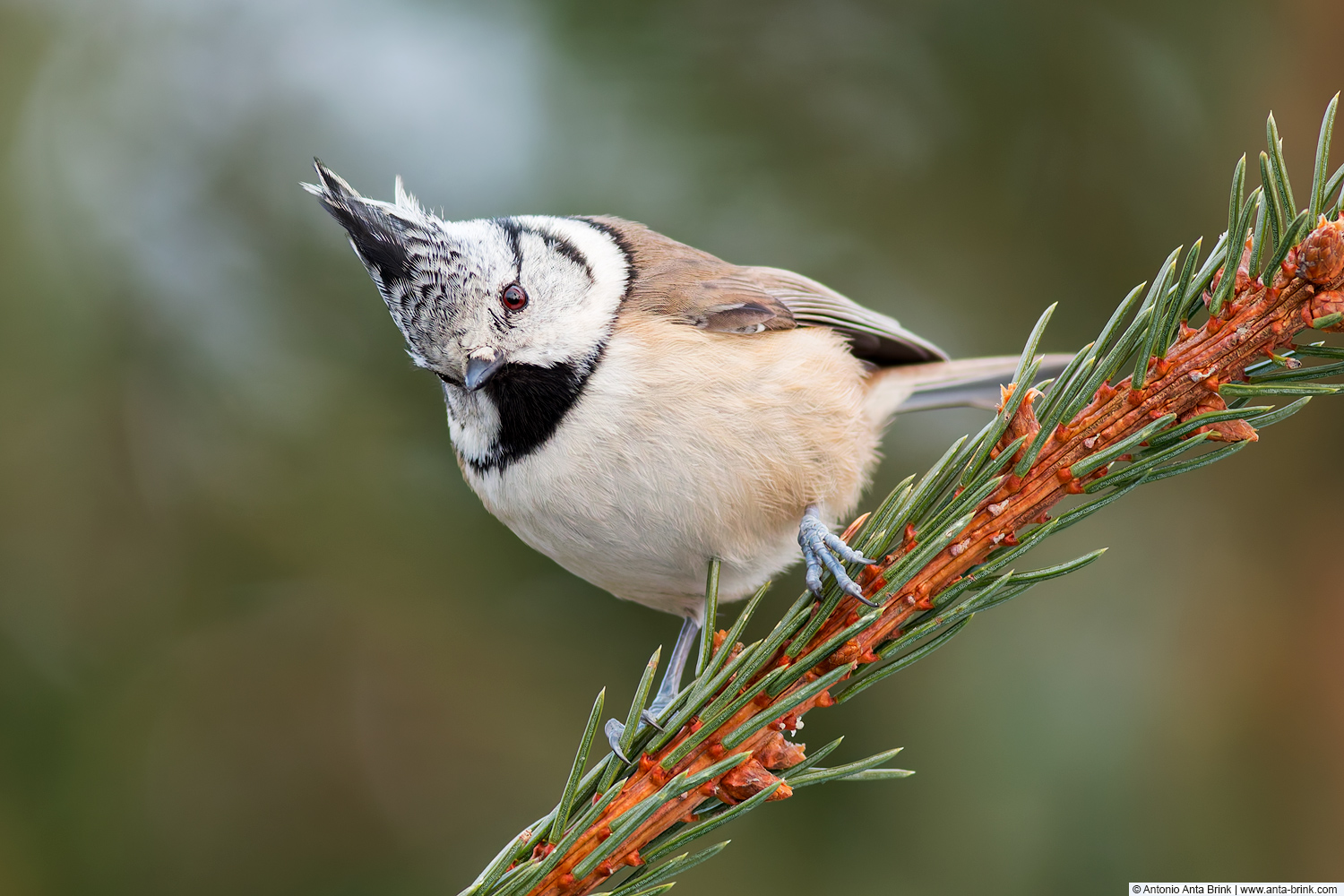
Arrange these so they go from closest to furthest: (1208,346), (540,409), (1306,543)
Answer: (1208,346), (540,409), (1306,543)

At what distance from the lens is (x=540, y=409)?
1938 mm

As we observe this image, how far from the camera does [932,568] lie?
1.34 metres

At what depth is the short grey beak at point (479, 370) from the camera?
6.18 ft

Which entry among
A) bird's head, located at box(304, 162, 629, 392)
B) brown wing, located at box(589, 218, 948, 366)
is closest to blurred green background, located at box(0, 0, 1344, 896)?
brown wing, located at box(589, 218, 948, 366)

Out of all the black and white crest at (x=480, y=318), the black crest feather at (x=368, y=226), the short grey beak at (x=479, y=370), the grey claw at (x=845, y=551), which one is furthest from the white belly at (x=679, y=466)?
the black crest feather at (x=368, y=226)

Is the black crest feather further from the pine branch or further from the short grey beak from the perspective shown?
the pine branch

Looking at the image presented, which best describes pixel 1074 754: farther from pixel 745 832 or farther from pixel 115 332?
pixel 115 332

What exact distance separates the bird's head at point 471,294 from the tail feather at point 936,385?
0.72 metres

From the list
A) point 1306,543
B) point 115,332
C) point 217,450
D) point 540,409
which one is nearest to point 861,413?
point 540,409

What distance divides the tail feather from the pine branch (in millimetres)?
885

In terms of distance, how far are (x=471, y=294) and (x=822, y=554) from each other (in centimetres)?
89

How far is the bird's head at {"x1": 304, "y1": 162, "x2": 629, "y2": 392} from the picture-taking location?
1881 mm

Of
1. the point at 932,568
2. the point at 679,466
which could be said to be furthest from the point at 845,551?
the point at 679,466

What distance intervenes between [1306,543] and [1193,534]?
25cm
